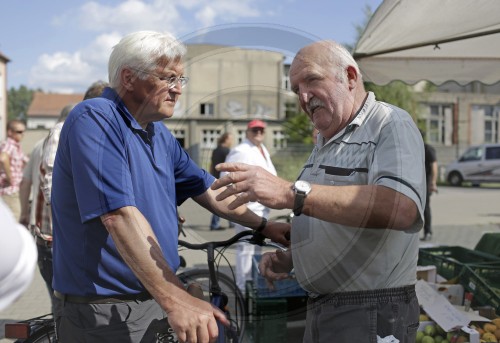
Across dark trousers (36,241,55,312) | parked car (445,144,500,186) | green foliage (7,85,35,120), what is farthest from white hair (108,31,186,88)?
green foliage (7,85,35,120)

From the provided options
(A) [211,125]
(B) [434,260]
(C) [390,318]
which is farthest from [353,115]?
(B) [434,260]

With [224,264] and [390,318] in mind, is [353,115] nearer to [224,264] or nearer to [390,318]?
[390,318]

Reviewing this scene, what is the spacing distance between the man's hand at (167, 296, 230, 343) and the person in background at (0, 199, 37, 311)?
67 cm

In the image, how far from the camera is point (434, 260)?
187 inches

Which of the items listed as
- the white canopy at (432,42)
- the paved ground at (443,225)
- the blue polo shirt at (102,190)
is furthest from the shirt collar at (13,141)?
the blue polo shirt at (102,190)

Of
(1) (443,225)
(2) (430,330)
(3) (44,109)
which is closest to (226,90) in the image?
(2) (430,330)

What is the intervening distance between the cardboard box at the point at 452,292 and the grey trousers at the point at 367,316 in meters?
2.19

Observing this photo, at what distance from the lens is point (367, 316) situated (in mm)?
1866

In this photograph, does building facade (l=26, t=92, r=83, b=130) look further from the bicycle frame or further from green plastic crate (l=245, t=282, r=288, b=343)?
the bicycle frame

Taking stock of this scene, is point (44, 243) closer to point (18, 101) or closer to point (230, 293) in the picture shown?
point (230, 293)

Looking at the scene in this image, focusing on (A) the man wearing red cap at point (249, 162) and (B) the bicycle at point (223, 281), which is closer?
(B) the bicycle at point (223, 281)

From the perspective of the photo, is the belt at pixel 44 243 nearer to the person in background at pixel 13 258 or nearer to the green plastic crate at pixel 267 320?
the green plastic crate at pixel 267 320

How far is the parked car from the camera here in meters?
23.1

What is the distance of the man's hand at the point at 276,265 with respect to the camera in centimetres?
221
